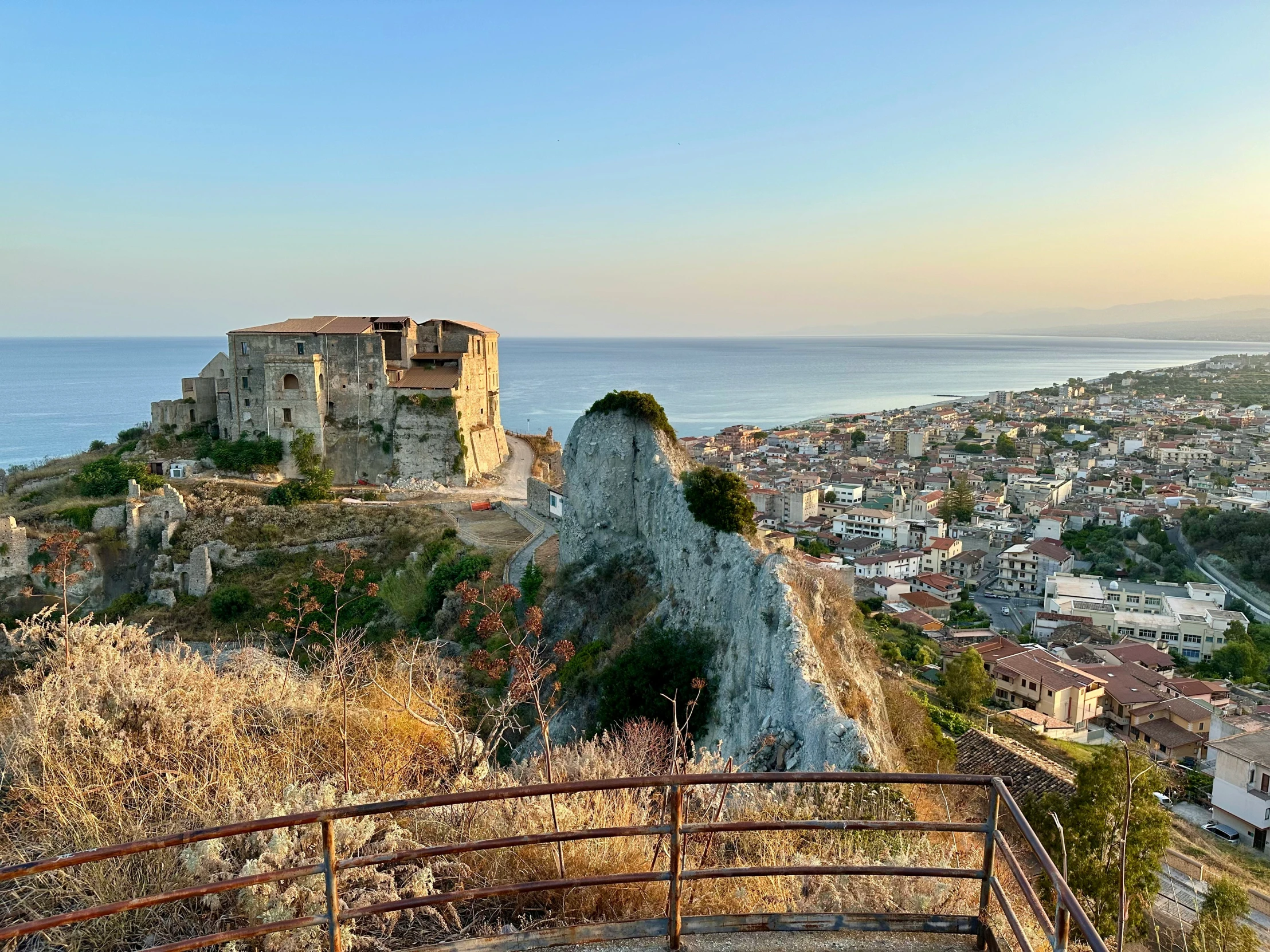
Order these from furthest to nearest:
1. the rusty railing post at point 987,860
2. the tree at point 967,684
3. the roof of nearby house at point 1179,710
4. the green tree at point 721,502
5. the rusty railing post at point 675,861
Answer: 1. the roof of nearby house at point 1179,710
2. the tree at point 967,684
3. the green tree at point 721,502
4. the rusty railing post at point 987,860
5. the rusty railing post at point 675,861

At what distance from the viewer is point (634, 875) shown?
3.55 m

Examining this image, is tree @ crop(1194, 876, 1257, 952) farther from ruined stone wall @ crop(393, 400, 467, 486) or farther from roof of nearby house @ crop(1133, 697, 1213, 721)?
ruined stone wall @ crop(393, 400, 467, 486)

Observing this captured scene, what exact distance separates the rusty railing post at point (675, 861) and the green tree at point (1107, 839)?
11.9m

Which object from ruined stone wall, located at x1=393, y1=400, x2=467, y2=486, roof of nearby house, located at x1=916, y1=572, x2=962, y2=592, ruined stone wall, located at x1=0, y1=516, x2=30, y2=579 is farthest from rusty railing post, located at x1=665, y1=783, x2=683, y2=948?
roof of nearby house, located at x1=916, y1=572, x2=962, y2=592

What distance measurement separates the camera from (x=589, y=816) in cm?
483

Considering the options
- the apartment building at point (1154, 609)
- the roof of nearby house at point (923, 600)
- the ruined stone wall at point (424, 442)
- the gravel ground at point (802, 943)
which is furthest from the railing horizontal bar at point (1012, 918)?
the roof of nearby house at point (923, 600)

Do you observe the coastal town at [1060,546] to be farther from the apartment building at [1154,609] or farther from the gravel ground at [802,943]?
the gravel ground at [802,943]

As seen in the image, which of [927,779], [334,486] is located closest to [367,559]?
[334,486]

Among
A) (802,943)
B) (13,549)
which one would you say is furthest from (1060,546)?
(802,943)

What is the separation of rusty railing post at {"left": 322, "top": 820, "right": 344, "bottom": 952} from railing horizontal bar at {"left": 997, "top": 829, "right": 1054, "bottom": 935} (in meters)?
2.65

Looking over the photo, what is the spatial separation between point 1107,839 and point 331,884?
14.8 metres

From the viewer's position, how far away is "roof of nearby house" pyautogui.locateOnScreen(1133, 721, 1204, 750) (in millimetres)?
33594

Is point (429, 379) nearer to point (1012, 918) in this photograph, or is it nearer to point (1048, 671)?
point (1048, 671)

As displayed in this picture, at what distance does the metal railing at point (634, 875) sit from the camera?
292 cm
